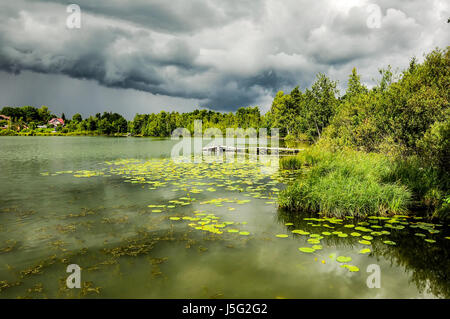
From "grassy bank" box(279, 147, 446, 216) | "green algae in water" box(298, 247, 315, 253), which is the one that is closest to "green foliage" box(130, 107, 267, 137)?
"grassy bank" box(279, 147, 446, 216)

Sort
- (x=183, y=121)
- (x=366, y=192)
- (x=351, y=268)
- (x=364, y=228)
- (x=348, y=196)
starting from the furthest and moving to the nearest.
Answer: (x=183, y=121) → (x=366, y=192) → (x=348, y=196) → (x=364, y=228) → (x=351, y=268)

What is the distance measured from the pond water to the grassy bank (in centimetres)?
52

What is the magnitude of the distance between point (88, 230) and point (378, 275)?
6.01 meters

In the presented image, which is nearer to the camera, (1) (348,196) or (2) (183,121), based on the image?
(1) (348,196)

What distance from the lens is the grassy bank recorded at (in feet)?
24.1

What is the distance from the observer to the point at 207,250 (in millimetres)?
5164

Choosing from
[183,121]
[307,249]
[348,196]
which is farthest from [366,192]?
[183,121]

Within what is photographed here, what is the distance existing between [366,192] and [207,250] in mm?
5040

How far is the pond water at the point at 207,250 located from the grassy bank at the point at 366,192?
1.71 feet

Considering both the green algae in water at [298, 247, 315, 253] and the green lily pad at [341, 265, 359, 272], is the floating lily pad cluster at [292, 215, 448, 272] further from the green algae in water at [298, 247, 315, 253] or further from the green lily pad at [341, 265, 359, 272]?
the green lily pad at [341, 265, 359, 272]

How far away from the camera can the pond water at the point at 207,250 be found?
13.0ft

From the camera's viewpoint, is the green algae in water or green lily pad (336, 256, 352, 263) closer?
green lily pad (336, 256, 352, 263)

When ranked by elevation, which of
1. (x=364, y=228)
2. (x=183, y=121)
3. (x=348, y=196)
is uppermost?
(x=183, y=121)

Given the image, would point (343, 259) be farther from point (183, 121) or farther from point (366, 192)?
point (183, 121)
